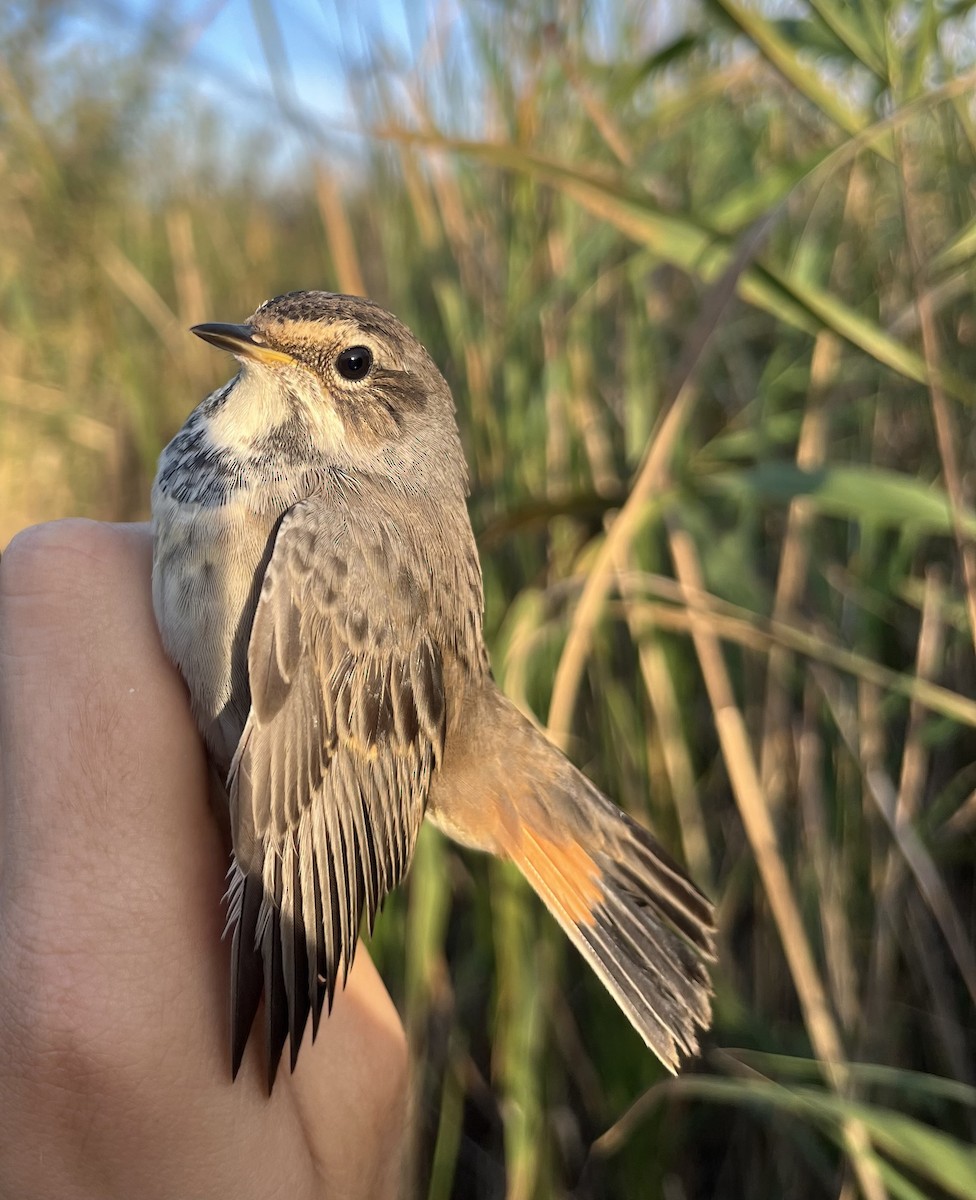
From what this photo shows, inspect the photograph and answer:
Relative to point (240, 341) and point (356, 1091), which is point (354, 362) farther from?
point (356, 1091)

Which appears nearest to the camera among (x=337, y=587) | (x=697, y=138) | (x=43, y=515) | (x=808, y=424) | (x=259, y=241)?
(x=337, y=587)

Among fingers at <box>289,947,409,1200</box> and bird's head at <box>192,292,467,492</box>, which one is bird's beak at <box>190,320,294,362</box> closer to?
bird's head at <box>192,292,467,492</box>

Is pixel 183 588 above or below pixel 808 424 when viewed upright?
below

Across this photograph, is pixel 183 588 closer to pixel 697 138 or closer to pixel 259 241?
pixel 697 138

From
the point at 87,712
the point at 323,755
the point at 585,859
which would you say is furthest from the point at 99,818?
the point at 585,859

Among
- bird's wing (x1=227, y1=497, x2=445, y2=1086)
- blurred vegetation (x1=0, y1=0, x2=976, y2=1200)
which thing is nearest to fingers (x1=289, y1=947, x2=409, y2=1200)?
bird's wing (x1=227, y1=497, x2=445, y2=1086)

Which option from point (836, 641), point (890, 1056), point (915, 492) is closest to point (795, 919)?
point (890, 1056)

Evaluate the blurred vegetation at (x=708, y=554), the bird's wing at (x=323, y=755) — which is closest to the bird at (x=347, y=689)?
the bird's wing at (x=323, y=755)
